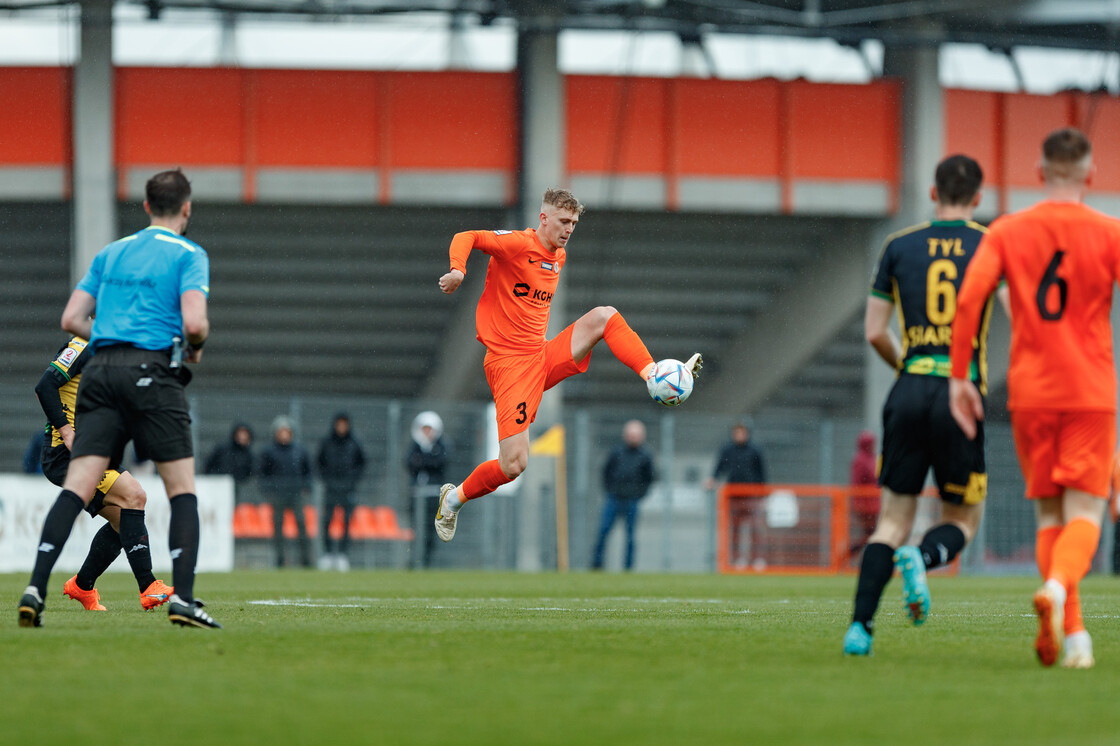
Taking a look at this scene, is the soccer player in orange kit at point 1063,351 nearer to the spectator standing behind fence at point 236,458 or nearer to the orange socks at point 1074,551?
the orange socks at point 1074,551

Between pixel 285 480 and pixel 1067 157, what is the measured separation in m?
15.8

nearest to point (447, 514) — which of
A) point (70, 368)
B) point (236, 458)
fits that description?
point (70, 368)

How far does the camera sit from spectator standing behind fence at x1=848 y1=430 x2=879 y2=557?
20688 millimetres

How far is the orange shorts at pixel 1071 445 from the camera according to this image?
545 cm

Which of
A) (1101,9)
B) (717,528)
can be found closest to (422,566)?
(717,528)

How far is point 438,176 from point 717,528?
7.55 metres

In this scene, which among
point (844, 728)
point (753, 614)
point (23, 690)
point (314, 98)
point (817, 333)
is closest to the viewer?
point (844, 728)

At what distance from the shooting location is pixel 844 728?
3.96 m

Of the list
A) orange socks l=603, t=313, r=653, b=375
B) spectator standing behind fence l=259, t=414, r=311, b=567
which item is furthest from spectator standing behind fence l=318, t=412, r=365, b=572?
orange socks l=603, t=313, r=653, b=375

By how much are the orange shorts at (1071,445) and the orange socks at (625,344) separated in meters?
3.93

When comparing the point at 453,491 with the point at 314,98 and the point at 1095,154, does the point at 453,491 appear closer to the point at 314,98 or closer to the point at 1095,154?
the point at 314,98

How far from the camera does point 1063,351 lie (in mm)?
5457

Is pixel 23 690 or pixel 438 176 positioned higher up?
pixel 438 176

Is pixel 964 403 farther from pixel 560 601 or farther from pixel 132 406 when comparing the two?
pixel 560 601
